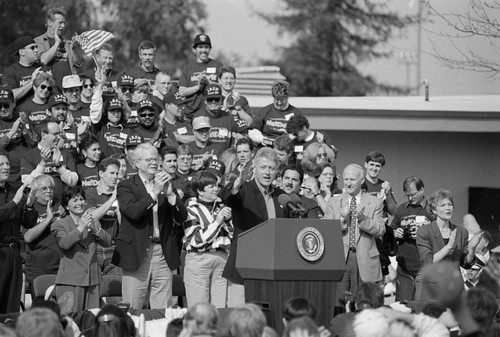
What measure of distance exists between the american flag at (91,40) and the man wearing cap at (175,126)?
1.35 m

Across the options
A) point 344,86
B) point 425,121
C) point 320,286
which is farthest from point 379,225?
point 344,86

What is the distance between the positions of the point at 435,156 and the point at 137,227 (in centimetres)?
853

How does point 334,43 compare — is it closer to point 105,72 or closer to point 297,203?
point 105,72

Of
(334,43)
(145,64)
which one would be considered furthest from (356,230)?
(334,43)

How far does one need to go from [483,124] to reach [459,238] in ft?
19.2

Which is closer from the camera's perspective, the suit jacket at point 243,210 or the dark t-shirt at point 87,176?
the suit jacket at point 243,210

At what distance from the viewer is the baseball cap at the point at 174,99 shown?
15.7 metres

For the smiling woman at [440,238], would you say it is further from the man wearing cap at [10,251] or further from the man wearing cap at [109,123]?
the man wearing cap at [10,251]

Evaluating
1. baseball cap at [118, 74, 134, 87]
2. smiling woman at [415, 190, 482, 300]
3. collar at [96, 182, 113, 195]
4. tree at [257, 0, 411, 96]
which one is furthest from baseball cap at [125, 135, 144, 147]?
tree at [257, 0, 411, 96]

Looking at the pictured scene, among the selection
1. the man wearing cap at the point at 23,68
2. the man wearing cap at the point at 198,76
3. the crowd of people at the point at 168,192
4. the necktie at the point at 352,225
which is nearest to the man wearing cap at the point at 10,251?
the crowd of people at the point at 168,192

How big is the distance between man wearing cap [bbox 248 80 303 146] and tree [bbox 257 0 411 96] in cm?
3273

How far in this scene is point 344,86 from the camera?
48.4 metres

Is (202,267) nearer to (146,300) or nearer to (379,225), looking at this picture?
Result: (146,300)

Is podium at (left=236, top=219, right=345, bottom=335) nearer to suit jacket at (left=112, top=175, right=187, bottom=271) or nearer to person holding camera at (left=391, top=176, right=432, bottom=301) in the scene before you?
suit jacket at (left=112, top=175, right=187, bottom=271)
